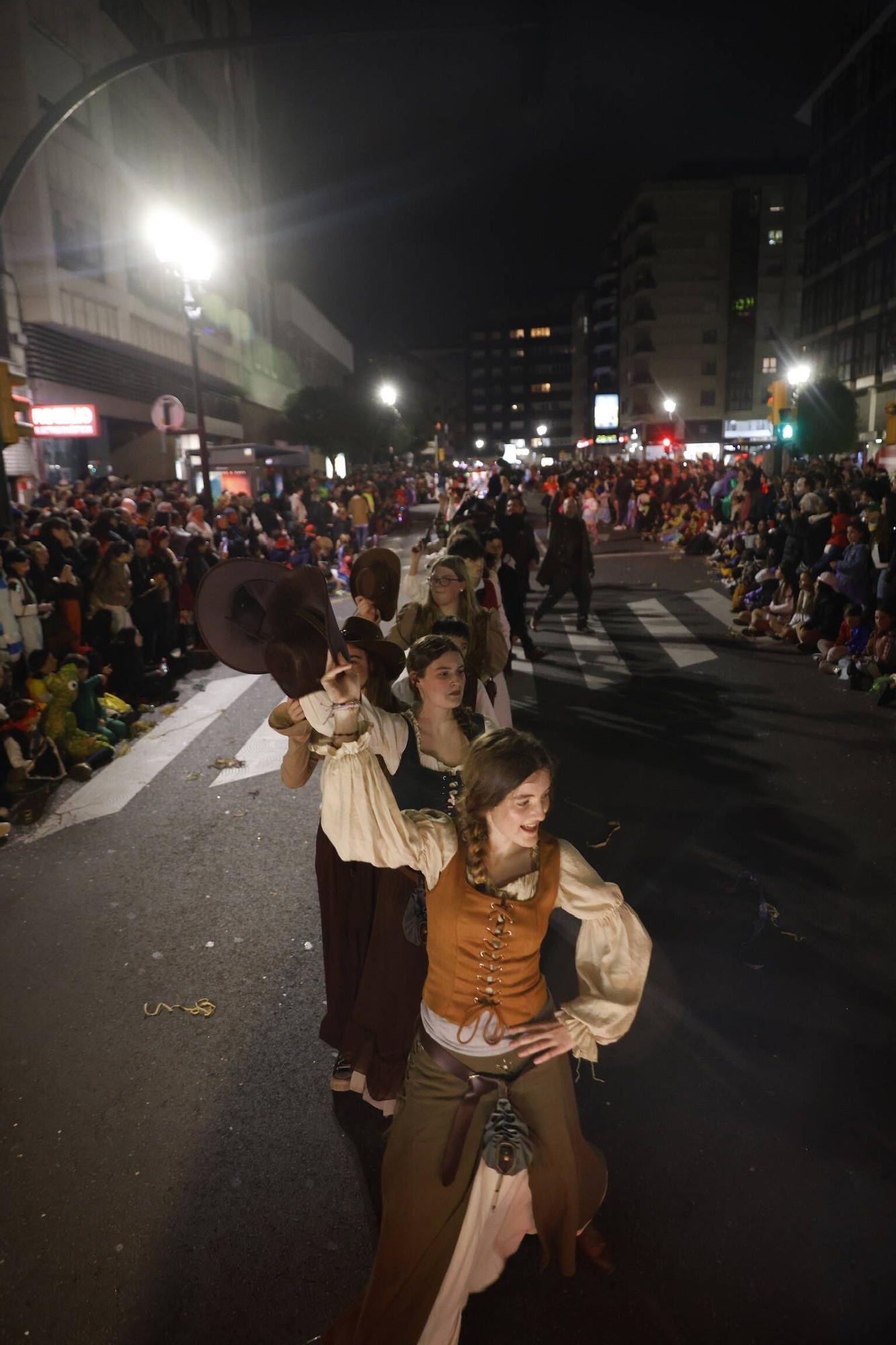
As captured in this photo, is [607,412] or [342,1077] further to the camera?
[607,412]

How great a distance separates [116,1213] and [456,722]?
2.18 metres

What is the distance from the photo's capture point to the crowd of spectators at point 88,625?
795 centimetres

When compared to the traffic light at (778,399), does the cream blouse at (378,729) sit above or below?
below

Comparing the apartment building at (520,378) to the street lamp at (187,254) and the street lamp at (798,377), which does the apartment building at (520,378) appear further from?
the street lamp at (187,254)

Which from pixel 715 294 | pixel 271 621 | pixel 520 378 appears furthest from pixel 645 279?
pixel 520 378

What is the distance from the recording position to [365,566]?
→ 494cm

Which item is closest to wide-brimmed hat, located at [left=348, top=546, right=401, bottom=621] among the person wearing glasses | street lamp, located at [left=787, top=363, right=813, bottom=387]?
the person wearing glasses

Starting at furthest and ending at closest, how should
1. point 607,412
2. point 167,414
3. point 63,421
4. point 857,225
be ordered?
point 607,412 → point 857,225 → point 63,421 → point 167,414

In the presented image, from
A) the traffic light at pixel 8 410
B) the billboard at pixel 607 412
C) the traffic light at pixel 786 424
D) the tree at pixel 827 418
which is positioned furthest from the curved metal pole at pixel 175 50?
the billboard at pixel 607 412

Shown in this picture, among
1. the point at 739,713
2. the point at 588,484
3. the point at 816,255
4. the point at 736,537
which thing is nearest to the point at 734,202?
the point at 816,255

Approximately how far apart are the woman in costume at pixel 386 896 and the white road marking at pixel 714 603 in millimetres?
11450

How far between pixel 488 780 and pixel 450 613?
2.94 m

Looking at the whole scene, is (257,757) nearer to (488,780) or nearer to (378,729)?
(378,729)

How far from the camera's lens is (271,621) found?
2.54 m
